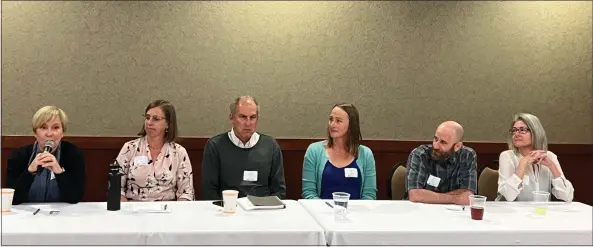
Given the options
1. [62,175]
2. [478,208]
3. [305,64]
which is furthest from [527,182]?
[62,175]

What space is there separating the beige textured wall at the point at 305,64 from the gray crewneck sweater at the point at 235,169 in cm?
77

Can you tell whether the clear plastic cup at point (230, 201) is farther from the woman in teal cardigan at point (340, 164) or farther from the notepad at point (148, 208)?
the woman in teal cardigan at point (340, 164)

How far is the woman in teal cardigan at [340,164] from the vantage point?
3.34 meters

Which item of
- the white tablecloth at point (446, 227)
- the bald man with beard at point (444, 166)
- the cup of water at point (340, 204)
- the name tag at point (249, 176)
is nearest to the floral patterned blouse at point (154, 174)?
the name tag at point (249, 176)

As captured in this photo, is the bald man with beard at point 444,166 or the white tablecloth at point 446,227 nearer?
the white tablecloth at point 446,227

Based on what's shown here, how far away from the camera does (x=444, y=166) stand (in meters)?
3.13

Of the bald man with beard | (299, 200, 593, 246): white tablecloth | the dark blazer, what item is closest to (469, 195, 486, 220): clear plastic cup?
(299, 200, 593, 246): white tablecloth

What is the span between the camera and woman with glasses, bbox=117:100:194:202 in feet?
10.5

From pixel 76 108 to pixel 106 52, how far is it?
47cm

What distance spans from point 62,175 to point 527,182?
2518 millimetres

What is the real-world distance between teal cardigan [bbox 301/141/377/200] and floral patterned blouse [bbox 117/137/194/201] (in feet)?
2.37

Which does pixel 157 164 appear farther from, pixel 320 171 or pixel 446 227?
pixel 446 227

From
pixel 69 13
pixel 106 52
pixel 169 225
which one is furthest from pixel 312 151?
pixel 69 13

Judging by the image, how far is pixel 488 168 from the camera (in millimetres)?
4039
